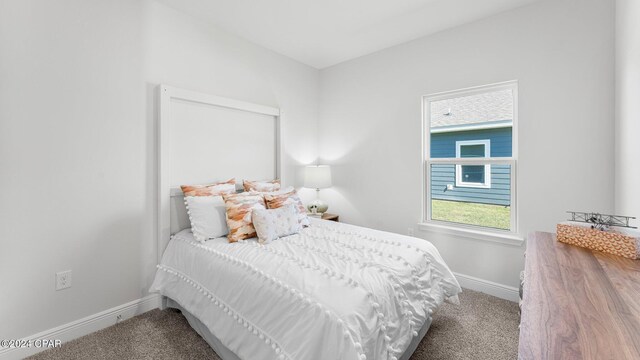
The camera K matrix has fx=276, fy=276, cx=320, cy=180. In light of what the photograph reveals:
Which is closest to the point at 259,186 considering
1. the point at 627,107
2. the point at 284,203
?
the point at 284,203

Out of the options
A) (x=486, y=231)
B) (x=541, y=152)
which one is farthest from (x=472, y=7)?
(x=486, y=231)

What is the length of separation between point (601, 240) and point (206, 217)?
251 centimetres

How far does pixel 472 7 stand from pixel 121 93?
122 inches

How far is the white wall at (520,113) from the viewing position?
7.09ft

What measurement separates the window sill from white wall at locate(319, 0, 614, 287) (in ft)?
0.21

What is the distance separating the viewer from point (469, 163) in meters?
2.85

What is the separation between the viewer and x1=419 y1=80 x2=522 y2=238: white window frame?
255 cm

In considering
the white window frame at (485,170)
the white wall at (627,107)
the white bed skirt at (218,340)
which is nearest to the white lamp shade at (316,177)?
the white window frame at (485,170)

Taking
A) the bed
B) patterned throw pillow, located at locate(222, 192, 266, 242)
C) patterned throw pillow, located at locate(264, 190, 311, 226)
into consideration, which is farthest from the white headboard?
patterned throw pillow, located at locate(264, 190, 311, 226)

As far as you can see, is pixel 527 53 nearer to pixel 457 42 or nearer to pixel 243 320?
pixel 457 42

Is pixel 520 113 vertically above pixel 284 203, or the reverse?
pixel 520 113

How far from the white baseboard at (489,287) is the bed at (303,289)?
100 centimetres

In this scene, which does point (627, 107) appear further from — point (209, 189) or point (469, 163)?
point (209, 189)

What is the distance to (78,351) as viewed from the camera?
187 centimetres
